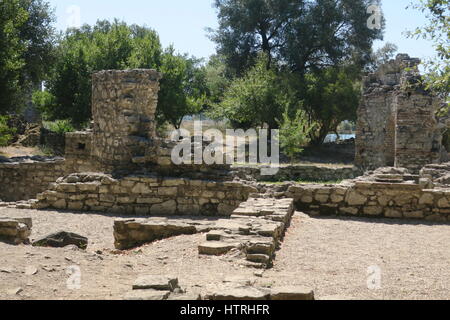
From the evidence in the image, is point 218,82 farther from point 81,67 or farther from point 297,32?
point 81,67

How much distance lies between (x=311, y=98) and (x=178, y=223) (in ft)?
84.1

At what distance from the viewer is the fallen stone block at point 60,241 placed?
6674mm

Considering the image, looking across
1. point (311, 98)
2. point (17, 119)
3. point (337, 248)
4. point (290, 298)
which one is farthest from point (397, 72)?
point (17, 119)

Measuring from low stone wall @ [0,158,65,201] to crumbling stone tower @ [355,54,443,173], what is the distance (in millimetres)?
12266

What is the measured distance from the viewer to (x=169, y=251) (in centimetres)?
661

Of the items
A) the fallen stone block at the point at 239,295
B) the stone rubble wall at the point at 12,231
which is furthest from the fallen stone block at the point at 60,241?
the fallen stone block at the point at 239,295

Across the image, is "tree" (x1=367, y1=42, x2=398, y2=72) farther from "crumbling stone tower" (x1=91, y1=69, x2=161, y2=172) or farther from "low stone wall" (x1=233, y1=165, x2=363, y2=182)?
"crumbling stone tower" (x1=91, y1=69, x2=161, y2=172)

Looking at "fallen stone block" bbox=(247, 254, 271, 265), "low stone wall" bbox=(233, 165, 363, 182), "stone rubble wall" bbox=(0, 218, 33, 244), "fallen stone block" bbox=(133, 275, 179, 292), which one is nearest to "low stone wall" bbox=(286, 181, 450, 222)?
"fallen stone block" bbox=(247, 254, 271, 265)

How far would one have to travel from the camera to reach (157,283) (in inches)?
167

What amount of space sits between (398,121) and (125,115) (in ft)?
35.0

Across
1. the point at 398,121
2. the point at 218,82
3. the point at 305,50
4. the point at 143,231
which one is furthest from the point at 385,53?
the point at 143,231

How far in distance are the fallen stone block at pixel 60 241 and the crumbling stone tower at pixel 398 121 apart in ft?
35.7

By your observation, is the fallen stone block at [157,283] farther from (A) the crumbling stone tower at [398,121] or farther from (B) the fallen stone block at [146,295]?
(A) the crumbling stone tower at [398,121]
